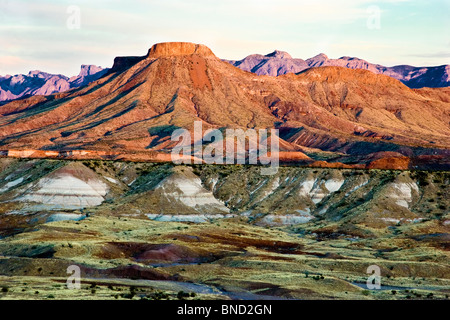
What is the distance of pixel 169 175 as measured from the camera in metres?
152

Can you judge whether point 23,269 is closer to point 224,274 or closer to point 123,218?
point 224,274

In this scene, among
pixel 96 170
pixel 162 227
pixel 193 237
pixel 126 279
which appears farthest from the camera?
pixel 96 170

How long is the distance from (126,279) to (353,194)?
279 ft

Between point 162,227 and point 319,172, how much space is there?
167 ft

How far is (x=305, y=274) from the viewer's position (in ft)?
268

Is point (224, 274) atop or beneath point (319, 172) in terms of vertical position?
beneath
